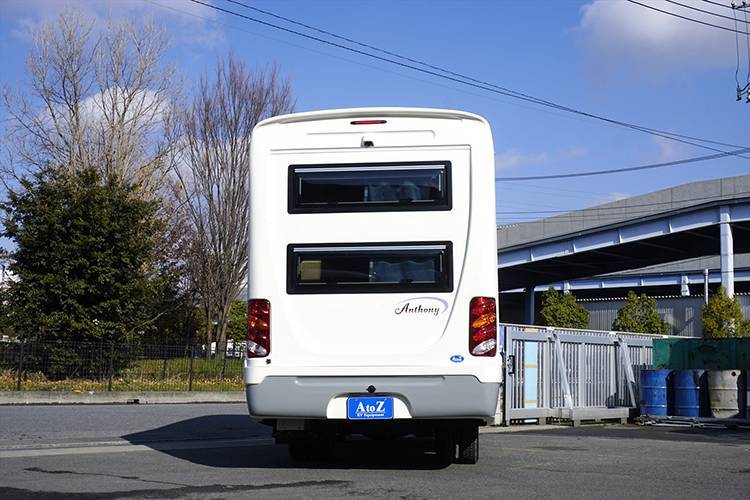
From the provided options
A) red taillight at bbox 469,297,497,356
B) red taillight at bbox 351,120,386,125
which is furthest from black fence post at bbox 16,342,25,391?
red taillight at bbox 469,297,497,356

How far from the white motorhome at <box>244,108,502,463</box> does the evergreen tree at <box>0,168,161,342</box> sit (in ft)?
57.0

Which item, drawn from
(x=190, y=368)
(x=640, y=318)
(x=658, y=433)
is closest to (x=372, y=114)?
(x=658, y=433)

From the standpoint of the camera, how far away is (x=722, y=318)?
1474 inches

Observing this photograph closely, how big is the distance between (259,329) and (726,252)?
3495cm

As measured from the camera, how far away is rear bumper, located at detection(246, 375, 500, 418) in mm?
8547

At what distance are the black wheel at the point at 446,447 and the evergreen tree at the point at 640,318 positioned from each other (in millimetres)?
37137

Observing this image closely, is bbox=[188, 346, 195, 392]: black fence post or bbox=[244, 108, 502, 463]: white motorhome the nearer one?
bbox=[244, 108, 502, 463]: white motorhome

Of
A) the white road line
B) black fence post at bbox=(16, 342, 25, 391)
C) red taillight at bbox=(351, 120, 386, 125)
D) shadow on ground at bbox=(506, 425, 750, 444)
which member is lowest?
shadow on ground at bbox=(506, 425, 750, 444)

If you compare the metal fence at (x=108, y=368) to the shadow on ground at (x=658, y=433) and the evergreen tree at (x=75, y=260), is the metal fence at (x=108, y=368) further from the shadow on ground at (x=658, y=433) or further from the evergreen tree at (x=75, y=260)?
the shadow on ground at (x=658, y=433)

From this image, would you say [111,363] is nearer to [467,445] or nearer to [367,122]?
[467,445]

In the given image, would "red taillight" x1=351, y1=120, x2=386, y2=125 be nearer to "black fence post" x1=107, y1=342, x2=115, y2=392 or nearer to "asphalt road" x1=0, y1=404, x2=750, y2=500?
"asphalt road" x1=0, y1=404, x2=750, y2=500

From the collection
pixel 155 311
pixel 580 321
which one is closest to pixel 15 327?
pixel 155 311

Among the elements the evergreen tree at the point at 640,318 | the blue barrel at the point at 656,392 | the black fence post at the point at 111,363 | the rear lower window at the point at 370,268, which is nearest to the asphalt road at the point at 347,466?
the rear lower window at the point at 370,268

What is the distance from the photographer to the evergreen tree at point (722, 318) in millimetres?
37406
